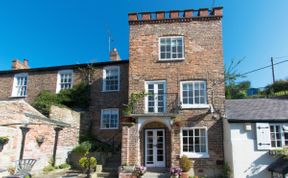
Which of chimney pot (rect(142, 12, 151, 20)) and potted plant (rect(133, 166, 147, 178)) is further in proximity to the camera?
chimney pot (rect(142, 12, 151, 20))

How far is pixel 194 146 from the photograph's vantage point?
44.4 ft

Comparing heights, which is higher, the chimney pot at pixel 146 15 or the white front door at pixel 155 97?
the chimney pot at pixel 146 15

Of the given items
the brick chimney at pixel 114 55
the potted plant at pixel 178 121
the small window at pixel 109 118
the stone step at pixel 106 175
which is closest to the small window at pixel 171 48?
the potted plant at pixel 178 121

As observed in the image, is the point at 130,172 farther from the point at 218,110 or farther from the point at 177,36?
the point at 177,36

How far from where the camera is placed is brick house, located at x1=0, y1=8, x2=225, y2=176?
526 inches

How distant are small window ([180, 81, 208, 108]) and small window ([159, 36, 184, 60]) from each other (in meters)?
1.88

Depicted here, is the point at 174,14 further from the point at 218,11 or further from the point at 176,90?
the point at 176,90

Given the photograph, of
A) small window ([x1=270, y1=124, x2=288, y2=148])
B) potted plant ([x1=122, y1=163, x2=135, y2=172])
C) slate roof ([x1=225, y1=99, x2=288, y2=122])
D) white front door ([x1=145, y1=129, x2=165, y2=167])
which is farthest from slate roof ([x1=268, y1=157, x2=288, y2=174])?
potted plant ([x1=122, y1=163, x2=135, y2=172])

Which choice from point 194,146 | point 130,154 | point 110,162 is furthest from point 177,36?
point 110,162

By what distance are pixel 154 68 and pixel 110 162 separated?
249 inches

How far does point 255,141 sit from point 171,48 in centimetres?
710

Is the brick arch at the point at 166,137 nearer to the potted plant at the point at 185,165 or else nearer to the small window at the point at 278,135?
the potted plant at the point at 185,165

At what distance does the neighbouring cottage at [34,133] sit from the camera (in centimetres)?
1116

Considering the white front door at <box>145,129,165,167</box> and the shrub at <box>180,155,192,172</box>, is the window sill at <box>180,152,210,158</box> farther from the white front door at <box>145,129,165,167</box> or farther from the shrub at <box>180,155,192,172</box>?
the white front door at <box>145,129,165,167</box>
